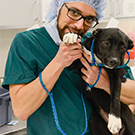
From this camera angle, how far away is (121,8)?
2320 mm

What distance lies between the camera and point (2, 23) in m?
2.09

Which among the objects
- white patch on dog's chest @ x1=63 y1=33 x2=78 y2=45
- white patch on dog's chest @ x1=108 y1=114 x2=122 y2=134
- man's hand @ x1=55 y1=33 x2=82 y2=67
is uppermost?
white patch on dog's chest @ x1=63 y1=33 x2=78 y2=45

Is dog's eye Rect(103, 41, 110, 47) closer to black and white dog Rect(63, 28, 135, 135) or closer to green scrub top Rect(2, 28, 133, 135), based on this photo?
black and white dog Rect(63, 28, 135, 135)

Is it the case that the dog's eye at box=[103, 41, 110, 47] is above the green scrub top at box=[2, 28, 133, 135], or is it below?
above

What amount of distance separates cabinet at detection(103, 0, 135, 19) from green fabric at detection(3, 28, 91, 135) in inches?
57.6

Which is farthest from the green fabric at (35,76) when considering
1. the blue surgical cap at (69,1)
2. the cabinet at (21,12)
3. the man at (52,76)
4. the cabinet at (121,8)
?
the cabinet at (121,8)

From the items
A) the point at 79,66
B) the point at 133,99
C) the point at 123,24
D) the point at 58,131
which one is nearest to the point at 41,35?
the point at 79,66

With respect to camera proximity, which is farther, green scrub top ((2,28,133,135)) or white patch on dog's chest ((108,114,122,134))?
green scrub top ((2,28,133,135))

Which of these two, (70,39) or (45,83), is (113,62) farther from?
(45,83)

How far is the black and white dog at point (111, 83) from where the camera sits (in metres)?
0.92

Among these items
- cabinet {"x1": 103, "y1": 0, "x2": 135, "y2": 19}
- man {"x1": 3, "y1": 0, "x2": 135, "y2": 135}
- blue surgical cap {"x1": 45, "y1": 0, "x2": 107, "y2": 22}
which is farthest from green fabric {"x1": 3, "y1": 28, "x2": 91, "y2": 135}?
cabinet {"x1": 103, "y1": 0, "x2": 135, "y2": 19}

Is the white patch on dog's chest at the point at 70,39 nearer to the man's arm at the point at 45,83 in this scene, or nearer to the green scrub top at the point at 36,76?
the man's arm at the point at 45,83

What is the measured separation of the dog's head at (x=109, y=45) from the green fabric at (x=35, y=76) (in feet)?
0.73

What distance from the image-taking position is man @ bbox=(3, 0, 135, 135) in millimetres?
939
